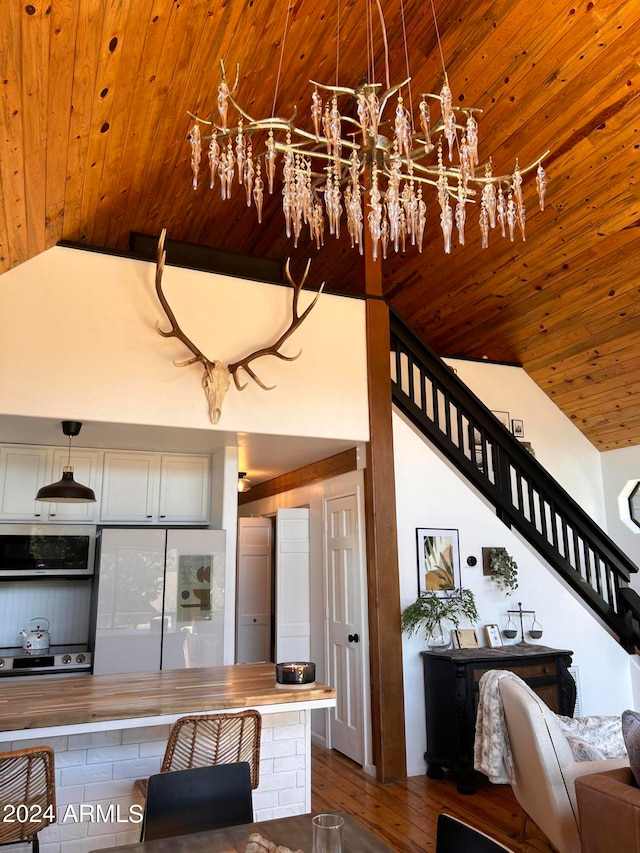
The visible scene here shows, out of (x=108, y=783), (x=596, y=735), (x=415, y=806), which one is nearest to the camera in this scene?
(x=108, y=783)

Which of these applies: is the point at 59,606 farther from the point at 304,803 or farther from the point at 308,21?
the point at 308,21

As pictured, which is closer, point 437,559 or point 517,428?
point 437,559

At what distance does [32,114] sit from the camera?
9.11 ft

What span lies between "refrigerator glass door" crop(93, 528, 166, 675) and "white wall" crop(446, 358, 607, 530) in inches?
154

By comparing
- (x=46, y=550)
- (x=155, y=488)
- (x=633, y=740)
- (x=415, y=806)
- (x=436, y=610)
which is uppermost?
(x=155, y=488)

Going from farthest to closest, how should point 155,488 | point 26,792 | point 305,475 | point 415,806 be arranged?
point 305,475 → point 155,488 → point 415,806 → point 26,792

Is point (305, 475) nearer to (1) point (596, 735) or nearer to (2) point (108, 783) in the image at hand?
(1) point (596, 735)

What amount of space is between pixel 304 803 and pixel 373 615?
5.55 ft

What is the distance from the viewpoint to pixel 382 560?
15.6 feet

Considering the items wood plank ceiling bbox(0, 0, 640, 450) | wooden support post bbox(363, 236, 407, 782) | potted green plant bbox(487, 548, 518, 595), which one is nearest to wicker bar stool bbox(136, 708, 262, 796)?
wooden support post bbox(363, 236, 407, 782)

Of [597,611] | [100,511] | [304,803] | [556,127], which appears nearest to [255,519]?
[100,511]

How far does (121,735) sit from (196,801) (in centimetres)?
98

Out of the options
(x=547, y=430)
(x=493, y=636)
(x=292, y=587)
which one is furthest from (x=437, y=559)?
(x=547, y=430)

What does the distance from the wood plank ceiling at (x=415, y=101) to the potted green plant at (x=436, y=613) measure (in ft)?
9.56
